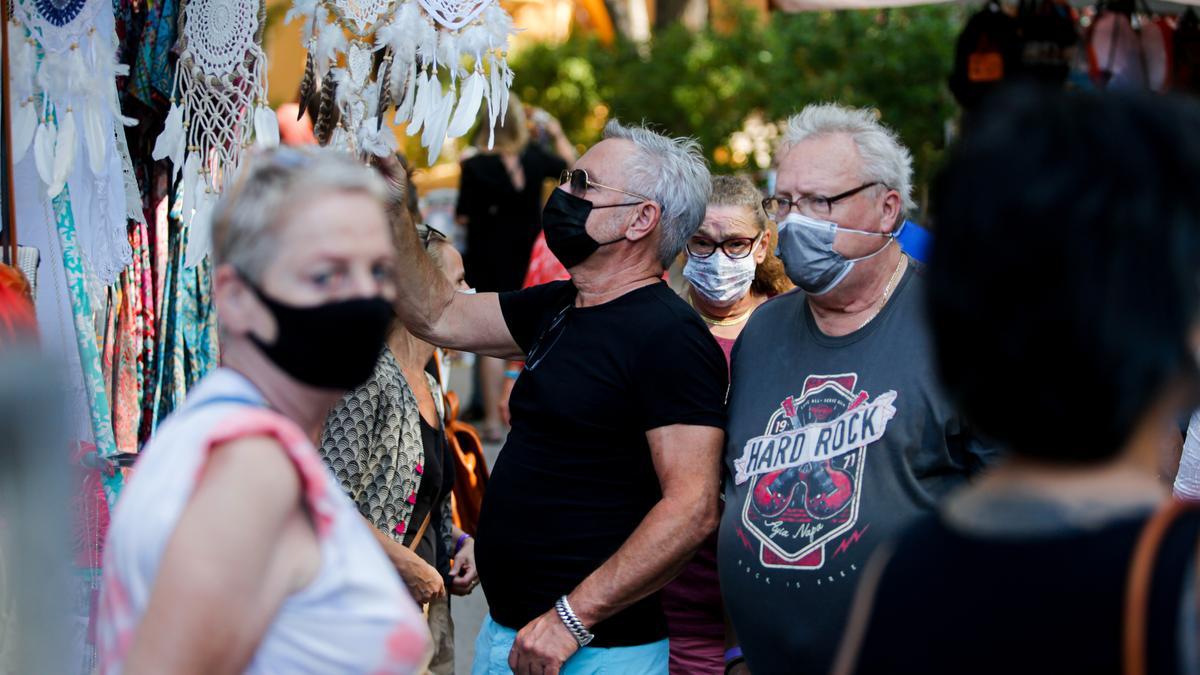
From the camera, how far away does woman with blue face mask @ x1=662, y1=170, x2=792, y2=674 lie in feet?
10.8

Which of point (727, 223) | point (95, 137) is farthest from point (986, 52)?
point (95, 137)

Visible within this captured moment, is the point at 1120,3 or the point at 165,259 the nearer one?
the point at 165,259

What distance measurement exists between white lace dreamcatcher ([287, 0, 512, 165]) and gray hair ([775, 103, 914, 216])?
675mm

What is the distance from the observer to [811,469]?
8.43ft

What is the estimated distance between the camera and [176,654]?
1508mm

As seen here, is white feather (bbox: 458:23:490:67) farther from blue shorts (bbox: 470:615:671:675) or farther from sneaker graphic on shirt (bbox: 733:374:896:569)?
blue shorts (bbox: 470:615:671:675)

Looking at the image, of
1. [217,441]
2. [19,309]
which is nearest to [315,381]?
[217,441]

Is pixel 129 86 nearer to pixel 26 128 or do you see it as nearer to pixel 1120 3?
pixel 26 128

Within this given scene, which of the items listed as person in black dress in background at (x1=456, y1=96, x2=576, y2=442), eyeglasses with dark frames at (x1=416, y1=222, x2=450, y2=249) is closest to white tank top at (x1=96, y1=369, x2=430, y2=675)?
eyeglasses with dark frames at (x1=416, y1=222, x2=450, y2=249)

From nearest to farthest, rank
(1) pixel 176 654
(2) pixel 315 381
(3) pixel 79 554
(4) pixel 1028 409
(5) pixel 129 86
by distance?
1. (4) pixel 1028 409
2. (1) pixel 176 654
3. (2) pixel 315 381
4. (3) pixel 79 554
5. (5) pixel 129 86

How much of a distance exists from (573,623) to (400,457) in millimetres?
681

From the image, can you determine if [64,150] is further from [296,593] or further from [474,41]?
[296,593]

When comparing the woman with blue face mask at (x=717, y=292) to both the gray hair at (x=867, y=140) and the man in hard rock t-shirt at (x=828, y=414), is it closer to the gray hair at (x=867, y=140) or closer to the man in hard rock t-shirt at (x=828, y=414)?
the man in hard rock t-shirt at (x=828, y=414)

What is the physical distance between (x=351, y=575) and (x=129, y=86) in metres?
1.96
